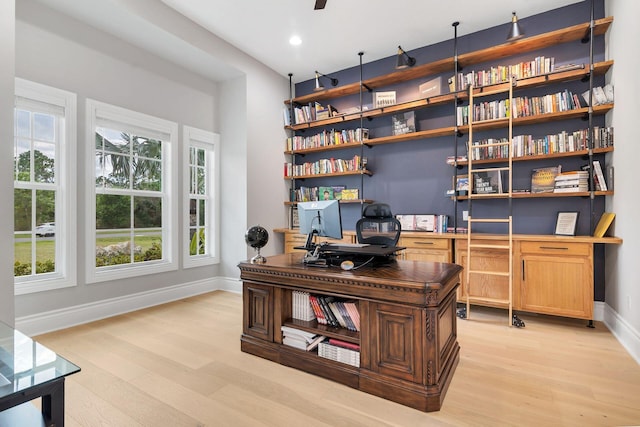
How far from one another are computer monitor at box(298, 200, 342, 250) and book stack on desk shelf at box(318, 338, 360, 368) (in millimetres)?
787

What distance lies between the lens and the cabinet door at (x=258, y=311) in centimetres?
249

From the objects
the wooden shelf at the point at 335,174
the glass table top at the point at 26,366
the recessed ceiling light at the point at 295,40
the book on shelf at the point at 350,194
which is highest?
the recessed ceiling light at the point at 295,40

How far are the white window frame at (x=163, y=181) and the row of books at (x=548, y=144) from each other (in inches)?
156

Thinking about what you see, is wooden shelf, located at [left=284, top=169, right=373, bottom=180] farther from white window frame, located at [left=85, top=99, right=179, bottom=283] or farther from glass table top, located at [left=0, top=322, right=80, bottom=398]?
glass table top, located at [left=0, top=322, right=80, bottom=398]

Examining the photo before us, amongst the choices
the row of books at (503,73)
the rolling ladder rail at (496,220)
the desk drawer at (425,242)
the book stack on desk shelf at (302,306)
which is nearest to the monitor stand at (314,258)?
the book stack on desk shelf at (302,306)

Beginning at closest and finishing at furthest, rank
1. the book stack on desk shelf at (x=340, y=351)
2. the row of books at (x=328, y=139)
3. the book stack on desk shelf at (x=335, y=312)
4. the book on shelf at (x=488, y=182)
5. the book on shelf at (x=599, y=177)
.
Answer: the book stack on desk shelf at (x=340, y=351), the book stack on desk shelf at (x=335, y=312), the book on shelf at (x=599, y=177), the book on shelf at (x=488, y=182), the row of books at (x=328, y=139)

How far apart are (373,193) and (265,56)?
2.61 metres

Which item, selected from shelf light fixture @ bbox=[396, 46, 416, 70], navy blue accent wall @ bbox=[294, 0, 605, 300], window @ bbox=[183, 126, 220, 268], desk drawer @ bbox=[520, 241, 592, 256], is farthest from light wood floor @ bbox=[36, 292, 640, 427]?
shelf light fixture @ bbox=[396, 46, 416, 70]

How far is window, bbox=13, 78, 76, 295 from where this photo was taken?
118 inches

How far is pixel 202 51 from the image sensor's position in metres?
4.00

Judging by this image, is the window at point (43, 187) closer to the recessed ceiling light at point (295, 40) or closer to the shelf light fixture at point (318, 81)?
the recessed ceiling light at point (295, 40)

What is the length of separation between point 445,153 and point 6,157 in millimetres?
4470

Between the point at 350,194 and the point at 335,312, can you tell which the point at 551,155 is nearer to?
the point at 350,194

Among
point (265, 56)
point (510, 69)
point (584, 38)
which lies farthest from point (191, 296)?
point (584, 38)
